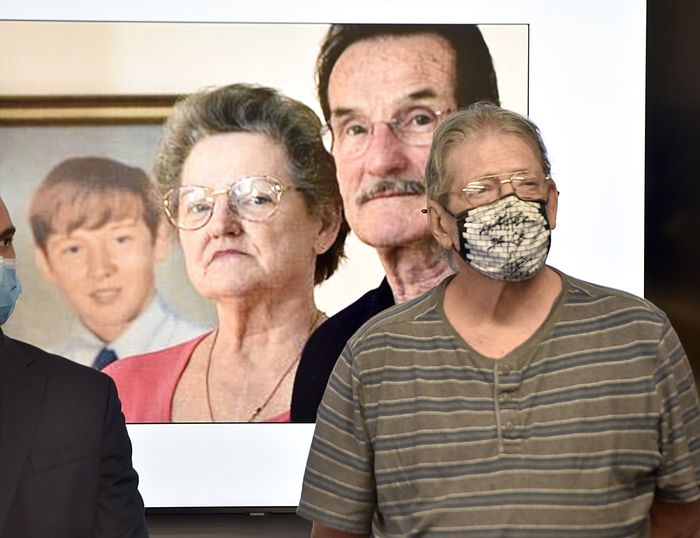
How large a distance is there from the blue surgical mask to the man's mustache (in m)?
1.02

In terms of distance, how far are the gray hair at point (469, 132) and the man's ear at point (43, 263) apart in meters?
1.22

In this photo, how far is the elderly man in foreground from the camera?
149 cm

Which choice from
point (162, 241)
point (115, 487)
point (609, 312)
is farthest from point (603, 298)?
point (162, 241)

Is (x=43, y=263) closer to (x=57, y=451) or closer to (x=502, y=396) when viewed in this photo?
(x=57, y=451)

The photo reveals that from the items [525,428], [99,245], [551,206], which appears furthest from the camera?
[99,245]

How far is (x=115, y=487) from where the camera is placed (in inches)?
65.2

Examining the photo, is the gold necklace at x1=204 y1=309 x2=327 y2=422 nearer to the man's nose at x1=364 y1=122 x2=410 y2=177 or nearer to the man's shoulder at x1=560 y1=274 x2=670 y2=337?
the man's nose at x1=364 y1=122 x2=410 y2=177

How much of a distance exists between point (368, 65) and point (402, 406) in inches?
47.9

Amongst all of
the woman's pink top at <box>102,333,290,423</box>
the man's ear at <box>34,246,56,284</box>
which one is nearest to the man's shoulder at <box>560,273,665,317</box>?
the woman's pink top at <box>102,333,290,423</box>

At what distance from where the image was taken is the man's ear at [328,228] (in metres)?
2.55

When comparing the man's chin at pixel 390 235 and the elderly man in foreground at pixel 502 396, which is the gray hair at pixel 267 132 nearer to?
the man's chin at pixel 390 235

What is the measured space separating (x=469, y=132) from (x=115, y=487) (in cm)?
79

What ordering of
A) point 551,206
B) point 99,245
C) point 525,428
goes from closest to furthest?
point 525,428 → point 551,206 → point 99,245

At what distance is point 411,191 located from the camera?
2.54 metres
